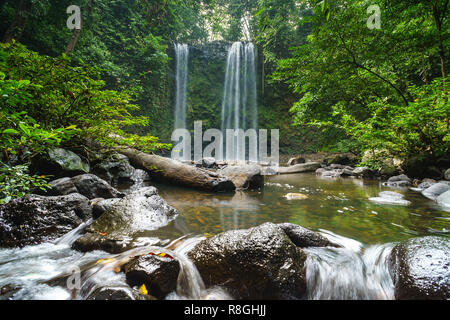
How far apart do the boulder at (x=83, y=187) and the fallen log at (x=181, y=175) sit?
1319mm

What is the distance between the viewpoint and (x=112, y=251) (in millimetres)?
1980

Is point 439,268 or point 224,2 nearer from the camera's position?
point 439,268

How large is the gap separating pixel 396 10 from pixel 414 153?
13.4ft

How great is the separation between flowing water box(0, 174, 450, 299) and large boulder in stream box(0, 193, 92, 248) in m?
0.11

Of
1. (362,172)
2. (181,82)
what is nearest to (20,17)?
(181,82)

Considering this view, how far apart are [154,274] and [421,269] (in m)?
2.08

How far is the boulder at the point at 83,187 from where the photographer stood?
125 inches

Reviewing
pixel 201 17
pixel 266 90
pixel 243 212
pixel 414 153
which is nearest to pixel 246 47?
pixel 266 90

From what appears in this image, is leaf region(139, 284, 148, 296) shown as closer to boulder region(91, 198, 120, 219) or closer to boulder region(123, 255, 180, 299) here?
boulder region(123, 255, 180, 299)

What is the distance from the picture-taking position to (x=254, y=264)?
5.35 ft

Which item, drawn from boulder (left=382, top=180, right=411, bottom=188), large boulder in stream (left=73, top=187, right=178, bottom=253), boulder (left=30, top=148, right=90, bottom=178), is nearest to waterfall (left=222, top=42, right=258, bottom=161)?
boulder (left=382, top=180, right=411, bottom=188)

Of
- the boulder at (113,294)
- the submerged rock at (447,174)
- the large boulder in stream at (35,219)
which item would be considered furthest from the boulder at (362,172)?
the large boulder in stream at (35,219)

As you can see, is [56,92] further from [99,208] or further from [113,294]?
[113,294]
